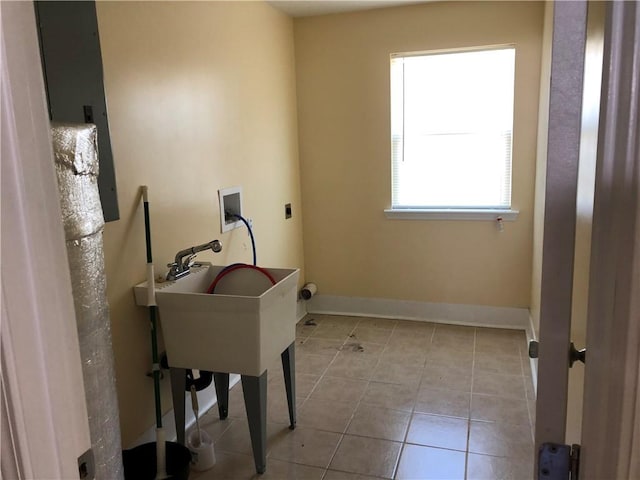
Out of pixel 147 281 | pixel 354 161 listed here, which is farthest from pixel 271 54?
pixel 147 281

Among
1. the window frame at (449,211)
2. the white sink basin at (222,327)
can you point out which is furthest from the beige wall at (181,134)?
the window frame at (449,211)

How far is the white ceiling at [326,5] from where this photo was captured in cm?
357

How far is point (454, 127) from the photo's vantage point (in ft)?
12.4

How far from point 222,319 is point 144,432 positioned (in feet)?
2.36

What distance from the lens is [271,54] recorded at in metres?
3.62

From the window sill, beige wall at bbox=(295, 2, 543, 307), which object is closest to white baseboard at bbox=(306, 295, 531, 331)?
beige wall at bbox=(295, 2, 543, 307)

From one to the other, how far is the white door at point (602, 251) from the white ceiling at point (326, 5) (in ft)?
10.6

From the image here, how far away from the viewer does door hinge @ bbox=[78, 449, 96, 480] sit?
77 cm

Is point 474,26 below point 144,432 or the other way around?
the other way around

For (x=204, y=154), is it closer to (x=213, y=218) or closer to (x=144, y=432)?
(x=213, y=218)

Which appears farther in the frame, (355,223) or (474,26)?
(355,223)

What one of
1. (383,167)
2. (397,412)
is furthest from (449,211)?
(397,412)

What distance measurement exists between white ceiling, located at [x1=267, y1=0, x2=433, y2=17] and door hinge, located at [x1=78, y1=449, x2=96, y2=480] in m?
3.36

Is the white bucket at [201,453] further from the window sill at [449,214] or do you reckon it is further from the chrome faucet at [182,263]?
the window sill at [449,214]
